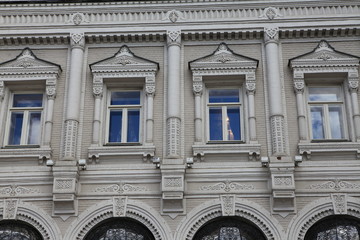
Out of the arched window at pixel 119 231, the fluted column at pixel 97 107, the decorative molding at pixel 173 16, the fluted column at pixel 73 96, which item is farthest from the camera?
the decorative molding at pixel 173 16

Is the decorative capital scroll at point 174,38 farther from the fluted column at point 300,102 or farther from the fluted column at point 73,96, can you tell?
the fluted column at point 300,102

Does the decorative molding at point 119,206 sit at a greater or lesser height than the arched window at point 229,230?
greater

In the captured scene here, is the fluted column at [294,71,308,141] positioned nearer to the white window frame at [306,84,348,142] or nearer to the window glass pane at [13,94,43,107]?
the white window frame at [306,84,348,142]

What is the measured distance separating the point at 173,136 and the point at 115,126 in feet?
6.37

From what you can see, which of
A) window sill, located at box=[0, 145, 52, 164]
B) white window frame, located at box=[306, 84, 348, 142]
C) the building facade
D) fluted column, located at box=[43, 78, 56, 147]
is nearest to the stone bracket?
the building facade

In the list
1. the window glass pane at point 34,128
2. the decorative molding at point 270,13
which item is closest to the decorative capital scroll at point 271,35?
the decorative molding at point 270,13

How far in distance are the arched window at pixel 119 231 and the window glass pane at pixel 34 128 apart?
3.15 metres

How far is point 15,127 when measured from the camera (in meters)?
16.0

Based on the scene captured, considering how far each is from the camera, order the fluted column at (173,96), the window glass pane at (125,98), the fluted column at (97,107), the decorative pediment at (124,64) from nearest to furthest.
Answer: the fluted column at (173,96) → the fluted column at (97,107) → the decorative pediment at (124,64) → the window glass pane at (125,98)

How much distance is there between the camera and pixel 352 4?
1642 cm

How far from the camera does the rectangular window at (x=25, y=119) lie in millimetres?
15805

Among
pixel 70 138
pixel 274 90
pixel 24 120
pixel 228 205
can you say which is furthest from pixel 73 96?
pixel 274 90

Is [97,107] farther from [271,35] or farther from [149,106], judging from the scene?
[271,35]

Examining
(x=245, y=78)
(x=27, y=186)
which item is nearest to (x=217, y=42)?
(x=245, y=78)
